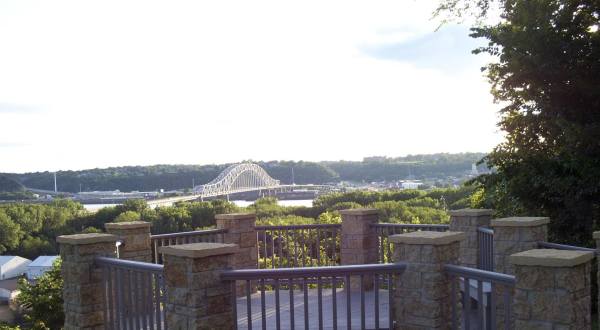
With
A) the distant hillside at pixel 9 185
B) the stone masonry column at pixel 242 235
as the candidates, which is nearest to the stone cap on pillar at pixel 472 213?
the stone masonry column at pixel 242 235

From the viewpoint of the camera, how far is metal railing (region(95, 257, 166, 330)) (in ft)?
16.8

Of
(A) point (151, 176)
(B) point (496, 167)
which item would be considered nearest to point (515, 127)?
(B) point (496, 167)

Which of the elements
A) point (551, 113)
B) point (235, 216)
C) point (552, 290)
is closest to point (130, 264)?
point (552, 290)

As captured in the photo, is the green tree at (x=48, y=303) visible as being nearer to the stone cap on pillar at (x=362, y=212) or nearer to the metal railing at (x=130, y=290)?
the stone cap on pillar at (x=362, y=212)

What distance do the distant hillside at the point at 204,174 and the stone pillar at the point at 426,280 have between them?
69.9 m

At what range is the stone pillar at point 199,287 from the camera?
448 cm

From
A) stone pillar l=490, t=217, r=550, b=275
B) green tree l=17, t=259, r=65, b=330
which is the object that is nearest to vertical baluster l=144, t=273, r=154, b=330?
stone pillar l=490, t=217, r=550, b=275

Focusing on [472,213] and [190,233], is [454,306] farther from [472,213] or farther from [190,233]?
[190,233]

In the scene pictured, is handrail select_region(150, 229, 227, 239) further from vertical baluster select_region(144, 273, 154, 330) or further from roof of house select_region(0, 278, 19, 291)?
roof of house select_region(0, 278, 19, 291)

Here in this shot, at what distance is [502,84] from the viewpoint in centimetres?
1234

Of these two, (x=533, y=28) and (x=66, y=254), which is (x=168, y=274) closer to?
(x=66, y=254)

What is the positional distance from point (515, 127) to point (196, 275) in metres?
10.4

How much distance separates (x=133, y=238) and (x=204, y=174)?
352 feet

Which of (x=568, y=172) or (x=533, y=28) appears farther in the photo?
(x=533, y=28)
